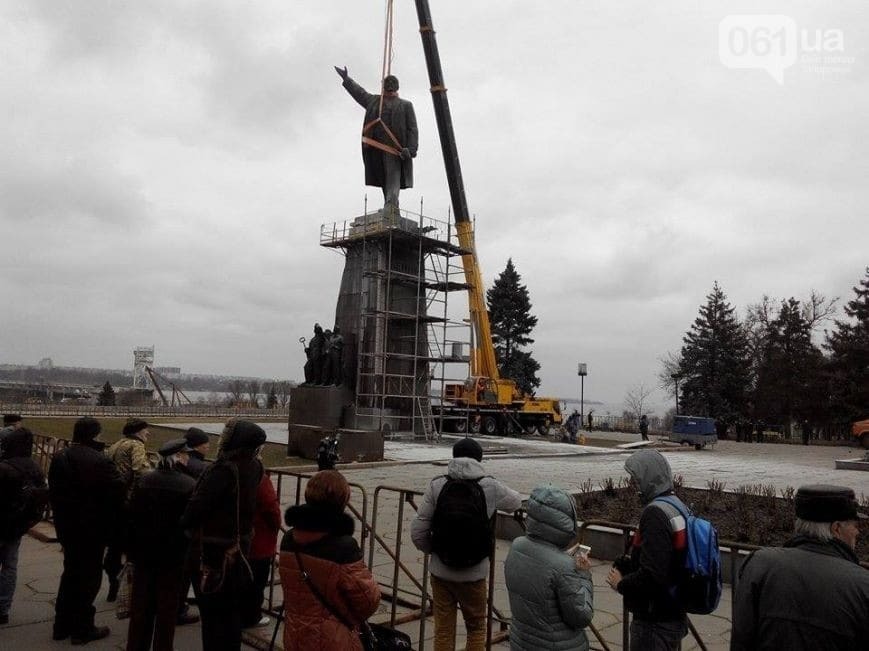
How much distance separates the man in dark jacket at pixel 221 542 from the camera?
12.1 ft

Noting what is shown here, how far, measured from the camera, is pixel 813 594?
2293 mm

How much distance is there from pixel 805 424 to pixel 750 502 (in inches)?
1387

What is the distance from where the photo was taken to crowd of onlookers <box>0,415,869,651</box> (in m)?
2.39

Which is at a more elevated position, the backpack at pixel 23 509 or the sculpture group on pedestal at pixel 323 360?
the sculpture group on pedestal at pixel 323 360

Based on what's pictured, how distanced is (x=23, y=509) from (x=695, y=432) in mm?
29375

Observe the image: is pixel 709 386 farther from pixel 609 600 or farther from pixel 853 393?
pixel 609 600

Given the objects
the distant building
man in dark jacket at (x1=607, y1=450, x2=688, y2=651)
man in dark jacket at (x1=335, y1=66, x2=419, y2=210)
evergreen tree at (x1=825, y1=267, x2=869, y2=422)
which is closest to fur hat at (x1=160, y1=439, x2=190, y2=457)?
man in dark jacket at (x1=607, y1=450, x2=688, y2=651)

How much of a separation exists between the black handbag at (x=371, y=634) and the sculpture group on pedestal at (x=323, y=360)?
20458 millimetres

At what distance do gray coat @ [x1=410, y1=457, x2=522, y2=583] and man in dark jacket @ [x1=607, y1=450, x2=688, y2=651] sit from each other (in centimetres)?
83

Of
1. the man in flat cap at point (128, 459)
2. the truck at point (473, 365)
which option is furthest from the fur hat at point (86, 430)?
the truck at point (473, 365)

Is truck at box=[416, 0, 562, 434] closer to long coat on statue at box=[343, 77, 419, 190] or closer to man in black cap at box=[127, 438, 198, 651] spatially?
long coat on statue at box=[343, 77, 419, 190]

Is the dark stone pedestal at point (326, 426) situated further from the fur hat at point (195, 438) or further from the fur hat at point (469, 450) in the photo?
the fur hat at point (469, 450)

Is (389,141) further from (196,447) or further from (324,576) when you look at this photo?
(324,576)

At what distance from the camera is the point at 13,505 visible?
514 centimetres
